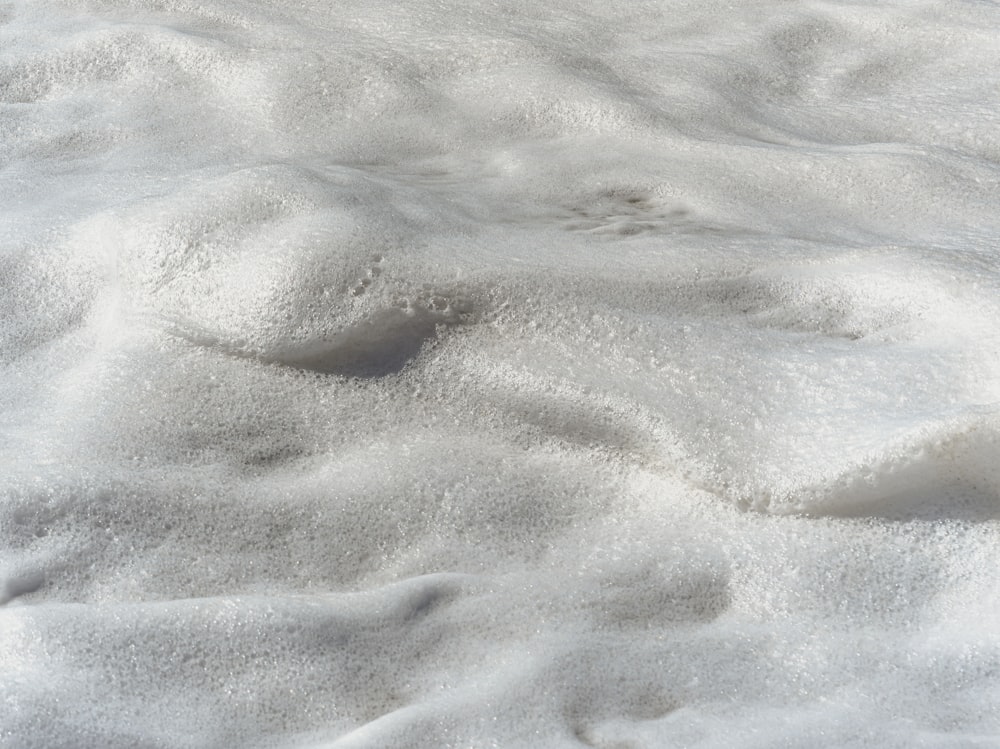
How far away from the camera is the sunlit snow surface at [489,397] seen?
102 cm

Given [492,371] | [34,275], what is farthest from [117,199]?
[492,371]

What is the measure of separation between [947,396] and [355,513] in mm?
661

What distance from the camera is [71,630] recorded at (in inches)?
40.4

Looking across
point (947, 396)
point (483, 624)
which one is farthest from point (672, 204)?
point (483, 624)

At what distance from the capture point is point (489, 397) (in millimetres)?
1364

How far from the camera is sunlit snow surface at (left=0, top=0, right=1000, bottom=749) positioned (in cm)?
102

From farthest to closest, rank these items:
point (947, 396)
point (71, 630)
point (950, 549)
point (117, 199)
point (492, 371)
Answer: point (117, 199), point (492, 371), point (947, 396), point (950, 549), point (71, 630)

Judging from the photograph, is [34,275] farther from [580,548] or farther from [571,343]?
[580,548]

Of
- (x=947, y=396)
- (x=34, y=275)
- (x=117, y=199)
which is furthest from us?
(x=117, y=199)

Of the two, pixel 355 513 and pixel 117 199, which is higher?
pixel 117 199

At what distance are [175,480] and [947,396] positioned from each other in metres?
0.85

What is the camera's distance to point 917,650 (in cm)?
105

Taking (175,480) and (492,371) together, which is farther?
(492,371)

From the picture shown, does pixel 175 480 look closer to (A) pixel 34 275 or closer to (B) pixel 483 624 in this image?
(B) pixel 483 624
